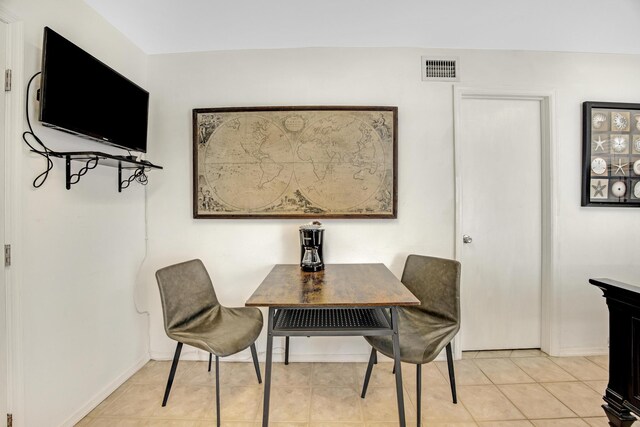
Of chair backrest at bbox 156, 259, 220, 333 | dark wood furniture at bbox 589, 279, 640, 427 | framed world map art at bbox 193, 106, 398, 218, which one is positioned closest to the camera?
dark wood furniture at bbox 589, 279, 640, 427

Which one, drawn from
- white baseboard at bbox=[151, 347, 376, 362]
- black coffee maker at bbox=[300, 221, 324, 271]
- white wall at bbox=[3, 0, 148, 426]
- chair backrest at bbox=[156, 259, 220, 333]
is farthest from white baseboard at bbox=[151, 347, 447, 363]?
black coffee maker at bbox=[300, 221, 324, 271]

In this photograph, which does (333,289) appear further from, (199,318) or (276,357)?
(276,357)

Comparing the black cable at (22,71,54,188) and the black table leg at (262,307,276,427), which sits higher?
the black cable at (22,71,54,188)

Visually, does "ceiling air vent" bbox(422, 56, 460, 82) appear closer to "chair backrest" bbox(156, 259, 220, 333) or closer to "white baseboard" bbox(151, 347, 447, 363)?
"white baseboard" bbox(151, 347, 447, 363)

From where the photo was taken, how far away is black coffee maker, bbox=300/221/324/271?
2.08 meters

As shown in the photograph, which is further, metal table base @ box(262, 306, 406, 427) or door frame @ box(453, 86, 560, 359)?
door frame @ box(453, 86, 560, 359)

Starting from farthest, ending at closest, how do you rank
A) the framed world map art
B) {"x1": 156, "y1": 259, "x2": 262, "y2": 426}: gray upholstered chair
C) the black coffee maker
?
the framed world map art → the black coffee maker → {"x1": 156, "y1": 259, "x2": 262, "y2": 426}: gray upholstered chair

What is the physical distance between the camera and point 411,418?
1684 millimetres

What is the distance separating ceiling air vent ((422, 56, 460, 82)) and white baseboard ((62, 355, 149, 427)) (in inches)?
129

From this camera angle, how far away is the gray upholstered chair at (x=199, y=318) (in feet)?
5.43

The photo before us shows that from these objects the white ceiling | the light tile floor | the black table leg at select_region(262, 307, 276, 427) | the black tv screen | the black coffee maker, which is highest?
the white ceiling

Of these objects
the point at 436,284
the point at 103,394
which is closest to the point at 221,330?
the point at 103,394

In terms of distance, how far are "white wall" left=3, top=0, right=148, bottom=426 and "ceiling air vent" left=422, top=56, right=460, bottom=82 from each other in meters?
2.34

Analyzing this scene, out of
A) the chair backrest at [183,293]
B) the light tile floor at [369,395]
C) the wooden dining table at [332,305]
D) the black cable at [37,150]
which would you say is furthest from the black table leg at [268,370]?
the black cable at [37,150]
